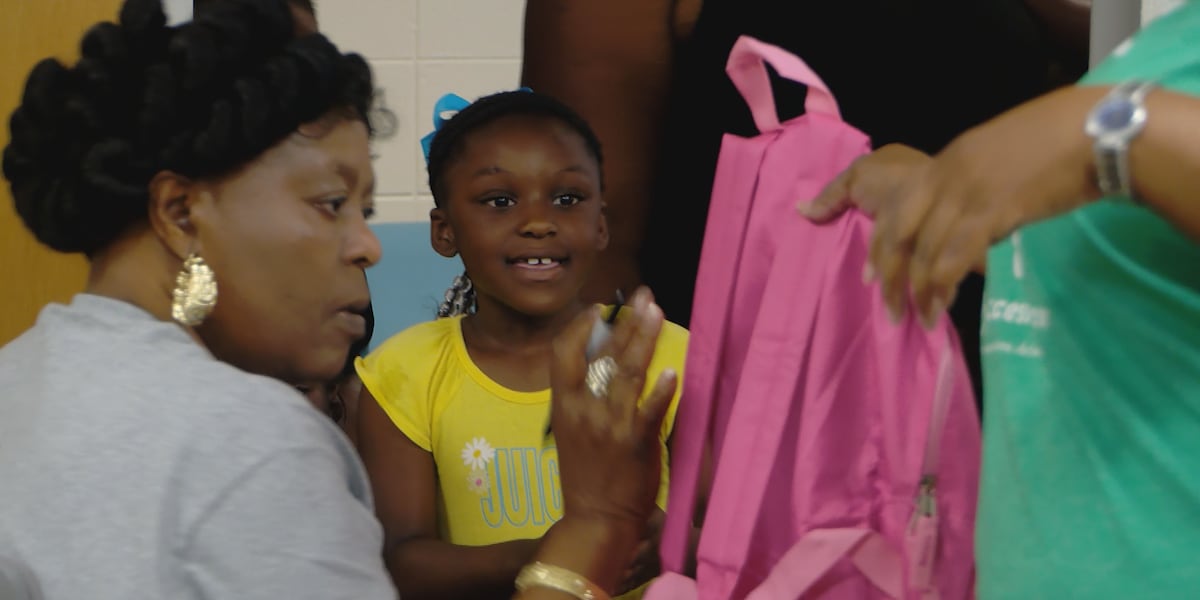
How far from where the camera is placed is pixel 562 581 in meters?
0.97

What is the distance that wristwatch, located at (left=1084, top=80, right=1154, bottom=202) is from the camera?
594 mm

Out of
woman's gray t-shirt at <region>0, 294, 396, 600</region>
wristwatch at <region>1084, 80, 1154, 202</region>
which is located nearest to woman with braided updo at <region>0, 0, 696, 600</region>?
woman's gray t-shirt at <region>0, 294, 396, 600</region>

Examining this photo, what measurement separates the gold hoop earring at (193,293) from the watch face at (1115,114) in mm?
663

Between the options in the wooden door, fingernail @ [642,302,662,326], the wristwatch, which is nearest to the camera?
the wristwatch

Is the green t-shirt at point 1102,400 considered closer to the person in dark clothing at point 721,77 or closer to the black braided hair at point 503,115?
the person in dark clothing at point 721,77

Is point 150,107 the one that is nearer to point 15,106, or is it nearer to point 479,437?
point 479,437

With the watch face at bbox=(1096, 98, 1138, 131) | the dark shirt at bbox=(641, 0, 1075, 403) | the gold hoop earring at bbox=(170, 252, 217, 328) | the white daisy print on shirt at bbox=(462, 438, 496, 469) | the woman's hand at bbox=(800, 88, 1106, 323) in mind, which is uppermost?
the watch face at bbox=(1096, 98, 1138, 131)

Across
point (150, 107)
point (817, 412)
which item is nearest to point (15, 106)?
point (150, 107)

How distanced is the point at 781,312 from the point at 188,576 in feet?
1.54

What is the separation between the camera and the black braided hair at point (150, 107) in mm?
951

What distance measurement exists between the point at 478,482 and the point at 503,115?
1.52 ft

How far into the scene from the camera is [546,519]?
1442 millimetres

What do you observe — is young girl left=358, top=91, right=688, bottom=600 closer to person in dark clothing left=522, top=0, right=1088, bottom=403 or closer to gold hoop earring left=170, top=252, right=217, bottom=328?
person in dark clothing left=522, top=0, right=1088, bottom=403

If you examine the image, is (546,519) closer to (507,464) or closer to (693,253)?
(507,464)
